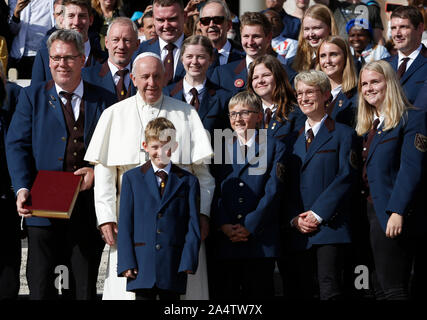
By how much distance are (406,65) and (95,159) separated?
2829 mm

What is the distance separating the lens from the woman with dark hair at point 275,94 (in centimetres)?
636

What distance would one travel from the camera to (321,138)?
19.8 ft

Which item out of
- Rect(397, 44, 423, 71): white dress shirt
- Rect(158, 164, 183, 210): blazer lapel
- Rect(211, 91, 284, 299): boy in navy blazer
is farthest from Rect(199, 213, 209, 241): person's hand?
Rect(397, 44, 423, 71): white dress shirt

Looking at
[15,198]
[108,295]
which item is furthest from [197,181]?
[15,198]

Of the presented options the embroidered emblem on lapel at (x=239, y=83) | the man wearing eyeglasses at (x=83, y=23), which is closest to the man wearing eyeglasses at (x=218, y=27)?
the embroidered emblem on lapel at (x=239, y=83)

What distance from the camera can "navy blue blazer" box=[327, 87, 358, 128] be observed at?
650 centimetres

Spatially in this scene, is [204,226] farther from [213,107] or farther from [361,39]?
[361,39]

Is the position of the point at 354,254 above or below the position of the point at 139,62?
below

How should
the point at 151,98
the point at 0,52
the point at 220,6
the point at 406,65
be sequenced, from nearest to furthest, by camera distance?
the point at 151,98, the point at 406,65, the point at 220,6, the point at 0,52

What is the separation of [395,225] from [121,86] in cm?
247

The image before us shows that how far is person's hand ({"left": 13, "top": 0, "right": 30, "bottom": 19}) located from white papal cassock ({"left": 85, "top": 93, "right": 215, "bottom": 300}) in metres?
3.81

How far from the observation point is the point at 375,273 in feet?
20.2
